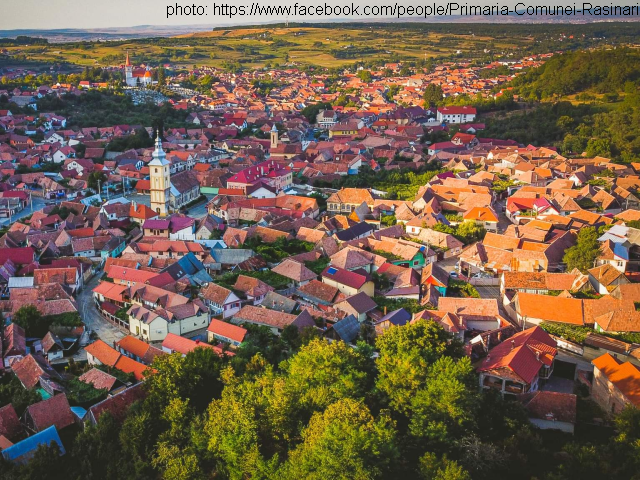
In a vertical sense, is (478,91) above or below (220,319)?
above

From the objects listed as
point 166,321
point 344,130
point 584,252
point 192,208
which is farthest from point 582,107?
point 166,321

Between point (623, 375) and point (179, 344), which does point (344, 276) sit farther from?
point (623, 375)

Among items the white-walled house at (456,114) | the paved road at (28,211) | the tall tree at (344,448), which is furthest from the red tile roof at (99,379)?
the white-walled house at (456,114)

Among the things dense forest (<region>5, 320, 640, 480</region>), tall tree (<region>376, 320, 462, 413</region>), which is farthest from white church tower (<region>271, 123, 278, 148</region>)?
dense forest (<region>5, 320, 640, 480</region>)

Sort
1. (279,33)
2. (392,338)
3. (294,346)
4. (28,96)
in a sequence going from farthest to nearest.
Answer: (279,33)
(28,96)
(294,346)
(392,338)

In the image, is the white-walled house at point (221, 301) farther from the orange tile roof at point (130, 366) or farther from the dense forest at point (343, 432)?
the dense forest at point (343, 432)

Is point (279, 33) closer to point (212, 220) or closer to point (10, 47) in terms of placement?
point (10, 47)

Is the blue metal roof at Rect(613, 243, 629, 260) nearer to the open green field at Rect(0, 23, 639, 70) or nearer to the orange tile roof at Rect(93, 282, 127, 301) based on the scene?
the orange tile roof at Rect(93, 282, 127, 301)

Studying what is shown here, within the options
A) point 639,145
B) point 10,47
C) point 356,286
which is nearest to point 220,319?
point 356,286
